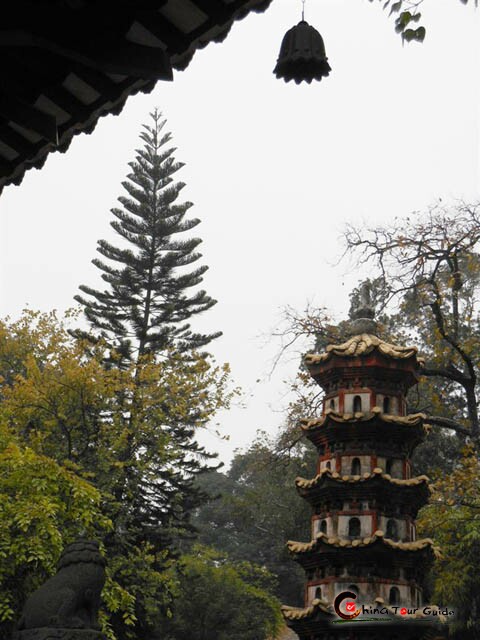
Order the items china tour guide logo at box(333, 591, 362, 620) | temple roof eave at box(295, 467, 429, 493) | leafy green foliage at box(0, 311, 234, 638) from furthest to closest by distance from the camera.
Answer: leafy green foliage at box(0, 311, 234, 638) < temple roof eave at box(295, 467, 429, 493) < china tour guide logo at box(333, 591, 362, 620)

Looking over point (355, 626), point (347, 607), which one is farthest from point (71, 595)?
point (347, 607)

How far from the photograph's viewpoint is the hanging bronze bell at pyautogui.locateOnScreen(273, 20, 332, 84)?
183 inches

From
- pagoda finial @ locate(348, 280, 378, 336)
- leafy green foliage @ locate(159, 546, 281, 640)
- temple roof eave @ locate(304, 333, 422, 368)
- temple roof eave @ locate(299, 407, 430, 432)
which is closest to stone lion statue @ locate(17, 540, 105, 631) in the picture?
temple roof eave @ locate(299, 407, 430, 432)

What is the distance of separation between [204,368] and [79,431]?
366 centimetres

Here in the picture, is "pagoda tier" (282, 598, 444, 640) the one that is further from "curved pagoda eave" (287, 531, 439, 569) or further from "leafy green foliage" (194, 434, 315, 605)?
"leafy green foliage" (194, 434, 315, 605)

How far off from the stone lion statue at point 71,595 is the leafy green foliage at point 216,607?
51.0 feet

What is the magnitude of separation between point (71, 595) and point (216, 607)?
56.8ft

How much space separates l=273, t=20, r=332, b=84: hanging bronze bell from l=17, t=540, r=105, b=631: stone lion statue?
653 centimetres

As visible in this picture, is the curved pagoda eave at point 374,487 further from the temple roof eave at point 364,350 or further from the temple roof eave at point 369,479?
the temple roof eave at point 364,350

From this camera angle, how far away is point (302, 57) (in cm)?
464

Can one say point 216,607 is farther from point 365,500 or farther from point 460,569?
point 365,500

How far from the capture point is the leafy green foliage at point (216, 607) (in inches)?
1017

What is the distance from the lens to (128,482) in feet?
70.7

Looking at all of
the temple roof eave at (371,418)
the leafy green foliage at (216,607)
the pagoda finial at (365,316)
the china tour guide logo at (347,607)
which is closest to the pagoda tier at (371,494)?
the temple roof eave at (371,418)
